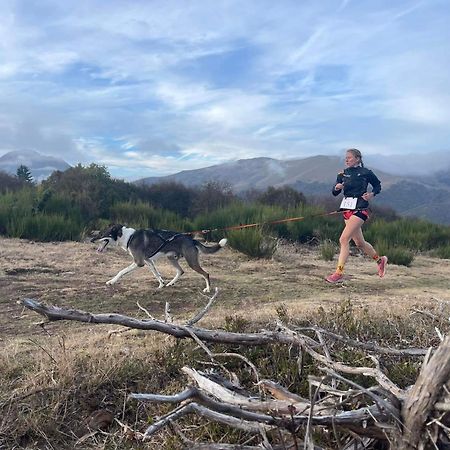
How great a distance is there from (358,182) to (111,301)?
357 centimetres

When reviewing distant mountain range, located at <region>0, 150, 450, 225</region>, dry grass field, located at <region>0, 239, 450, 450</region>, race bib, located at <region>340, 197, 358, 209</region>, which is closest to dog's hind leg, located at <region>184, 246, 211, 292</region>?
dry grass field, located at <region>0, 239, 450, 450</region>

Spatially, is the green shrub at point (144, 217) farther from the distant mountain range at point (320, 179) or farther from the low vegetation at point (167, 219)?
the distant mountain range at point (320, 179)

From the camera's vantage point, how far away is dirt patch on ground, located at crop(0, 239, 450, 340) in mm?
6297

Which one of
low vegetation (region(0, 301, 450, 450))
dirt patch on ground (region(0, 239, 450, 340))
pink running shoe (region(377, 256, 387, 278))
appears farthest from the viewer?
pink running shoe (region(377, 256, 387, 278))

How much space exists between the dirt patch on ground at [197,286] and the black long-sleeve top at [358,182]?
1241mm

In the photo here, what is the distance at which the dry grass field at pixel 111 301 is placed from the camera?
4.07 m

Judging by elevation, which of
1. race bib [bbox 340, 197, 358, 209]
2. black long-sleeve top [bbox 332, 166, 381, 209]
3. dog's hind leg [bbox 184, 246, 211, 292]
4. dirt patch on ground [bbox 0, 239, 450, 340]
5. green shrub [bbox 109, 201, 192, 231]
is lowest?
dirt patch on ground [bbox 0, 239, 450, 340]

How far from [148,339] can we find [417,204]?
5014 cm

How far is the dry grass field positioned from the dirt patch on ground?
0.05 feet

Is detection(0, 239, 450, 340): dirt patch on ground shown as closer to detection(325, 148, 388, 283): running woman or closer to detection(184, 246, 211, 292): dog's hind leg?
detection(184, 246, 211, 292): dog's hind leg

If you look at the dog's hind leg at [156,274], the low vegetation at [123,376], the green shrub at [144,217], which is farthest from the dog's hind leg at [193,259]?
the green shrub at [144,217]

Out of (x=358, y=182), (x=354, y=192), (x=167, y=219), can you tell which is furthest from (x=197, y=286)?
(x=167, y=219)

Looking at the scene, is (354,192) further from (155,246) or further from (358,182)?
(155,246)

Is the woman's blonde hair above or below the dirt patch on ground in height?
above
